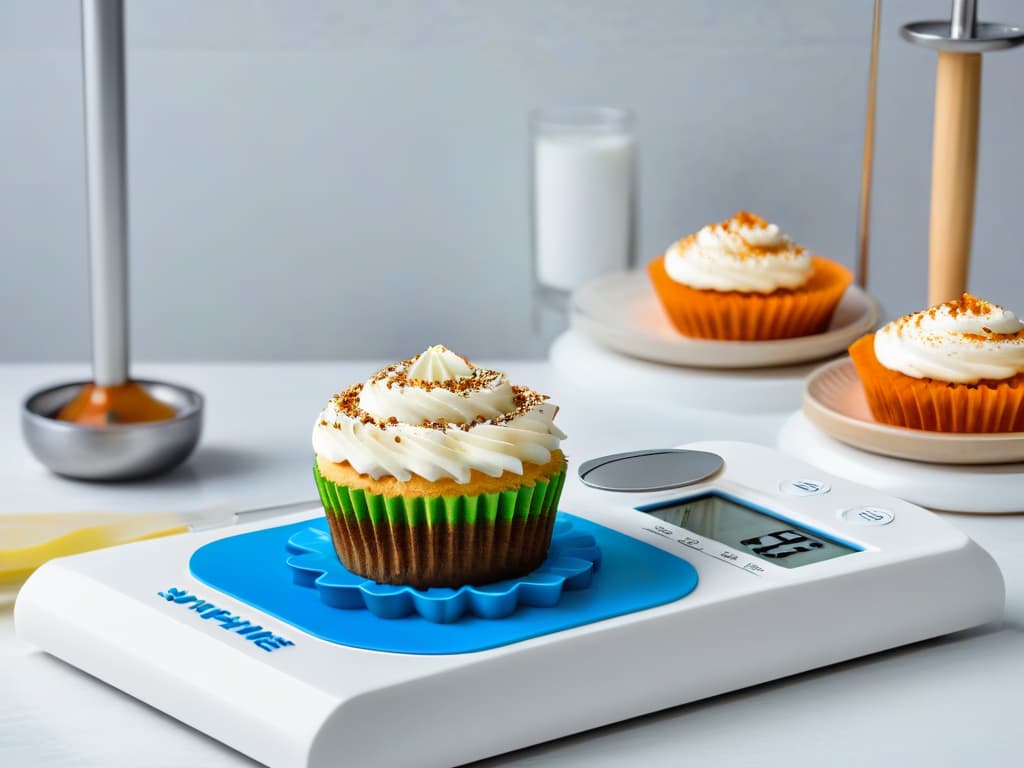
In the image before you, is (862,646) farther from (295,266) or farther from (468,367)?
(295,266)

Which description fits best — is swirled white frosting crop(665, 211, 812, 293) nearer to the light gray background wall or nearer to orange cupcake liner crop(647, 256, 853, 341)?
orange cupcake liner crop(647, 256, 853, 341)

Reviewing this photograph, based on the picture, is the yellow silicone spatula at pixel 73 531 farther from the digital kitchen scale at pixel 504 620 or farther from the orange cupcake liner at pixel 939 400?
the orange cupcake liner at pixel 939 400

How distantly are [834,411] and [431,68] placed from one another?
2.57ft

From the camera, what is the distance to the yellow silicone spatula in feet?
2.74

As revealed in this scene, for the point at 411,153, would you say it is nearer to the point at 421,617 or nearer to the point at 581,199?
the point at 581,199

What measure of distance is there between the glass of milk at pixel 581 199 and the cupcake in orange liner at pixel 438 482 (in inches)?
33.0

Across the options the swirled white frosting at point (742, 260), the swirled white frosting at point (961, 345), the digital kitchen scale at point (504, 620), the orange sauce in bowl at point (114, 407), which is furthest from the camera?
the swirled white frosting at point (742, 260)

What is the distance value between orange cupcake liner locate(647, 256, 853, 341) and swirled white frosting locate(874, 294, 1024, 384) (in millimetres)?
231

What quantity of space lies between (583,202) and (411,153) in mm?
241

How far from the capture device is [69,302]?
1739 millimetres

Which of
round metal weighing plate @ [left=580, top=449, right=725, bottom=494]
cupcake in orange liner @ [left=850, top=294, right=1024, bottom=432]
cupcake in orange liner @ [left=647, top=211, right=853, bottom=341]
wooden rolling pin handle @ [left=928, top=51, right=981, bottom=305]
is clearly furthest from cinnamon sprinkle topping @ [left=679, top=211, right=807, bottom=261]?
round metal weighing plate @ [left=580, top=449, right=725, bottom=494]

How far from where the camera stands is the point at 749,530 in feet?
2.63

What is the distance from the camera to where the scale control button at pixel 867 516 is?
0.80 metres

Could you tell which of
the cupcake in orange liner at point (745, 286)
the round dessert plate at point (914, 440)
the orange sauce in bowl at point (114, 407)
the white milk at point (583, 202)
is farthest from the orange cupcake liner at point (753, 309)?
the orange sauce in bowl at point (114, 407)
